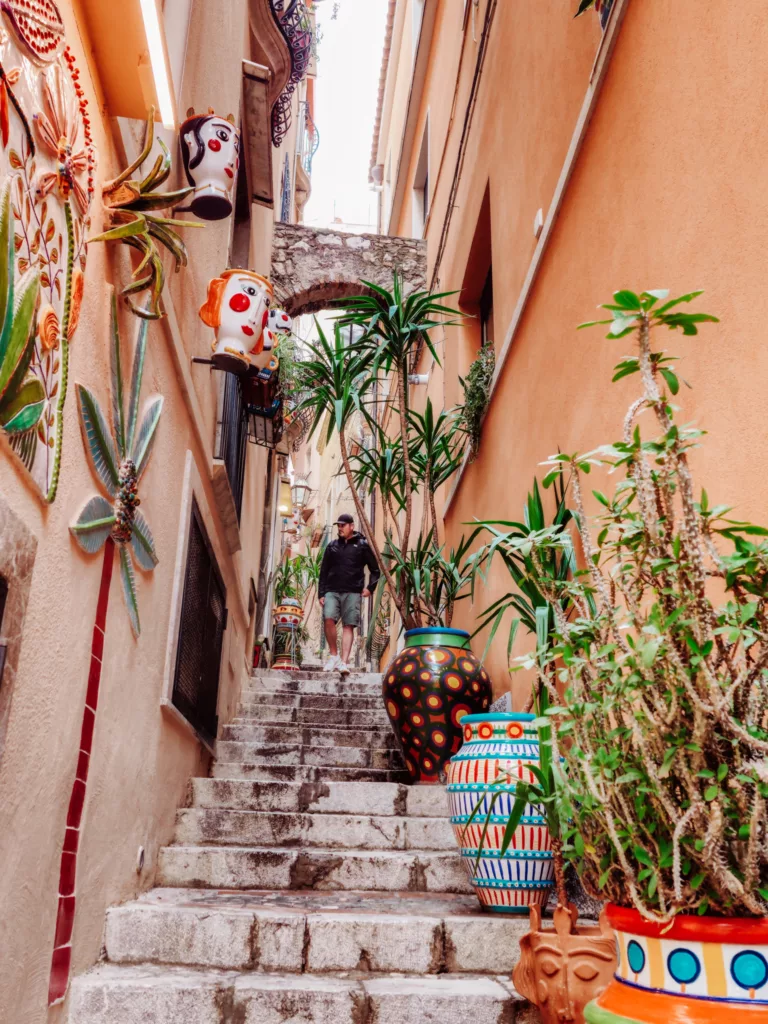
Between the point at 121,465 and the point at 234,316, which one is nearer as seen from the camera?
the point at 121,465

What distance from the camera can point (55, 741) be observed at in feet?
6.33

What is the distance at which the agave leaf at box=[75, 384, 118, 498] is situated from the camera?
6.81ft

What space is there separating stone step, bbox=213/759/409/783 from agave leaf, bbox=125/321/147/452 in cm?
213

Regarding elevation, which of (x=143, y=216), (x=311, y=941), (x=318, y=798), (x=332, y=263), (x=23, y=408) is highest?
(x=332, y=263)

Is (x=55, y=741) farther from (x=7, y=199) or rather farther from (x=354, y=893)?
(x=354, y=893)

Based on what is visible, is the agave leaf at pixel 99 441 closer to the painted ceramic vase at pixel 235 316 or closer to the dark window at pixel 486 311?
the painted ceramic vase at pixel 235 316

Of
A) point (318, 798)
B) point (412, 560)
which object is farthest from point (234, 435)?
point (318, 798)

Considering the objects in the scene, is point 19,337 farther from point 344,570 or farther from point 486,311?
point 344,570

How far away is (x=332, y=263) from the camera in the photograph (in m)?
8.20

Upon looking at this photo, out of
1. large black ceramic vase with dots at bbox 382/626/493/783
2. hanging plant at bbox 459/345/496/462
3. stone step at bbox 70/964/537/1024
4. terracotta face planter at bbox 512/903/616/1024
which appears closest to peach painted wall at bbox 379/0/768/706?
hanging plant at bbox 459/345/496/462

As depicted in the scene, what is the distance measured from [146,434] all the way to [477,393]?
2613 mm

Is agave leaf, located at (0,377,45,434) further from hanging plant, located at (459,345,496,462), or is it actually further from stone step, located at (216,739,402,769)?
hanging plant, located at (459,345,496,462)

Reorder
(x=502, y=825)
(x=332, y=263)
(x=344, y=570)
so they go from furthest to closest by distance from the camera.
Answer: (x=332, y=263), (x=344, y=570), (x=502, y=825)

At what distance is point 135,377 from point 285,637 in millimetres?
7873
